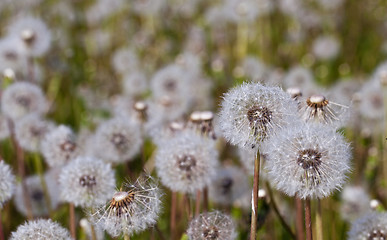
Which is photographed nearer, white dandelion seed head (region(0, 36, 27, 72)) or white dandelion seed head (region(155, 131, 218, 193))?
white dandelion seed head (region(155, 131, 218, 193))

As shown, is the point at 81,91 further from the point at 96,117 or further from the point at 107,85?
the point at 107,85

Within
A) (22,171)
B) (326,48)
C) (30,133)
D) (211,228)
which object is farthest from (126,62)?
(211,228)

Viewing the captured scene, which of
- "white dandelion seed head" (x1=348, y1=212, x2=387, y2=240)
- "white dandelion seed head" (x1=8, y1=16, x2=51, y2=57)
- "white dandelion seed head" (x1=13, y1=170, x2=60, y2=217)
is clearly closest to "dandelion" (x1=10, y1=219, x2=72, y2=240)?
"white dandelion seed head" (x1=348, y1=212, x2=387, y2=240)

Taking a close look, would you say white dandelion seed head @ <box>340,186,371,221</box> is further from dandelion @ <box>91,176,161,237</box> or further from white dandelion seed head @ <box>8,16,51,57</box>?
white dandelion seed head @ <box>8,16,51,57</box>

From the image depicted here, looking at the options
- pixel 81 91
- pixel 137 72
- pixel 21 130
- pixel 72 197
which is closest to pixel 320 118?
pixel 72 197

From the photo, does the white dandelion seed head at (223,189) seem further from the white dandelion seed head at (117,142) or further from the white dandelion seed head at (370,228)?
the white dandelion seed head at (370,228)

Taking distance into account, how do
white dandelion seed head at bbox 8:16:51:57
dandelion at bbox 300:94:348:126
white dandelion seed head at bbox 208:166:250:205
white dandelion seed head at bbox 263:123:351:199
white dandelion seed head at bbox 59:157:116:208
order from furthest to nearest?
1. white dandelion seed head at bbox 8:16:51:57
2. white dandelion seed head at bbox 208:166:250:205
3. white dandelion seed head at bbox 59:157:116:208
4. dandelion at bbox 300:94:348:126
5. white dandelion seed head at bbox 263:123:351:199
